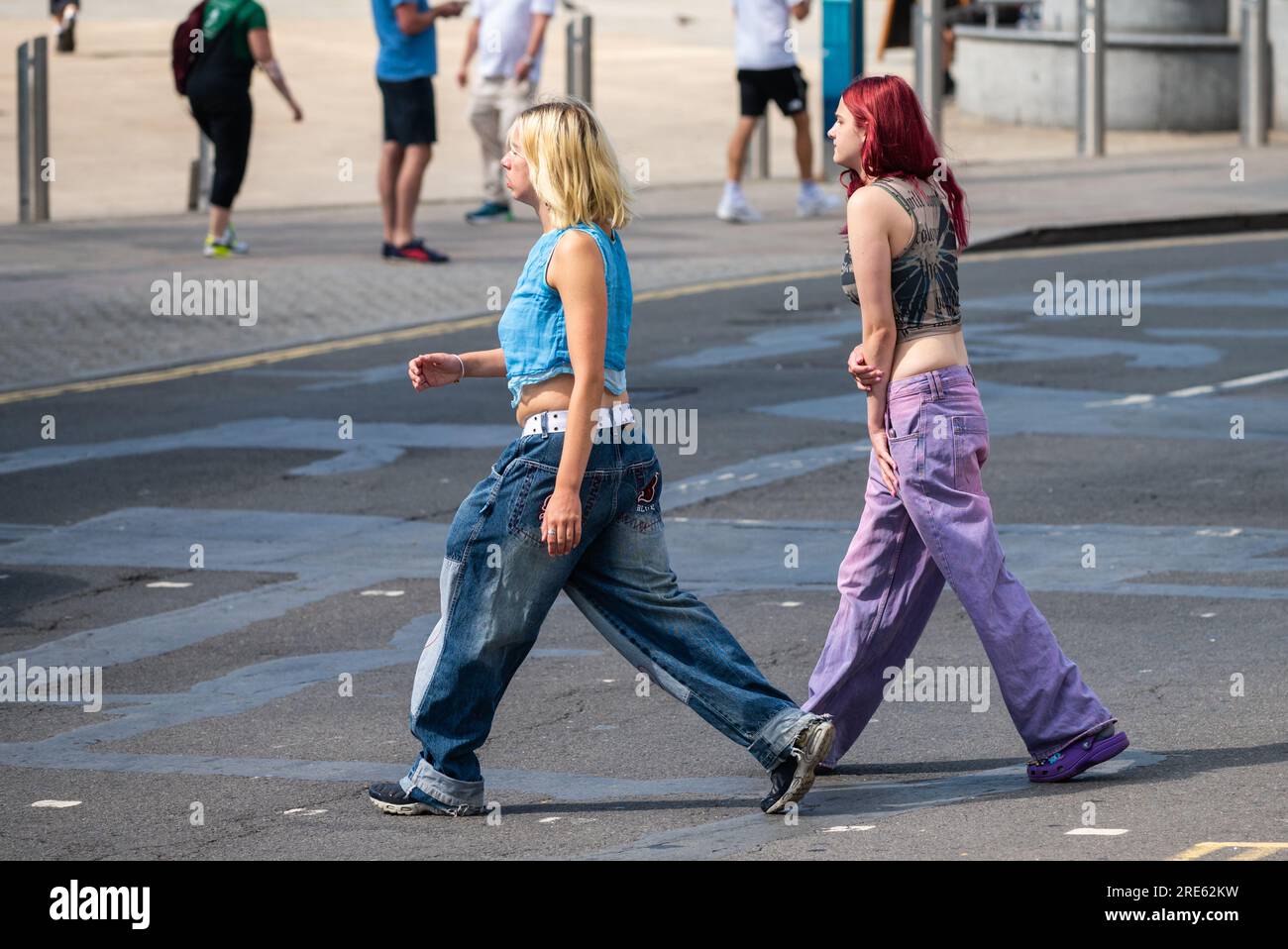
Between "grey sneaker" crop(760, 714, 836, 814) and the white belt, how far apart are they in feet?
2.77

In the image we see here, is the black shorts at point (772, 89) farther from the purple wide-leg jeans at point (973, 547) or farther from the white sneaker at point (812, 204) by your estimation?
the purple wide-leg jeans at point (973, 547)

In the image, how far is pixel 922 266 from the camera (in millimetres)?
5676

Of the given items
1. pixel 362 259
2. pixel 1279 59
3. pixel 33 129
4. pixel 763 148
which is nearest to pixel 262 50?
pixel 362 259

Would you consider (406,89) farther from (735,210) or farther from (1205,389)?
(1205,389)

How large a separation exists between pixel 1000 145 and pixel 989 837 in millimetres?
21975

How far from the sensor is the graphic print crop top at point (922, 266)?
5.66m

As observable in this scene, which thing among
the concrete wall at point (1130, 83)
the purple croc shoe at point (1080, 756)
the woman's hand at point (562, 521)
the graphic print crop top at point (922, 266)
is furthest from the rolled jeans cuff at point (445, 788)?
the concrete wall at point (1130, 83)

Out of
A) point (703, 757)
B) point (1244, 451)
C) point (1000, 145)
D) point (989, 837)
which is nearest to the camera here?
point (989, 837)

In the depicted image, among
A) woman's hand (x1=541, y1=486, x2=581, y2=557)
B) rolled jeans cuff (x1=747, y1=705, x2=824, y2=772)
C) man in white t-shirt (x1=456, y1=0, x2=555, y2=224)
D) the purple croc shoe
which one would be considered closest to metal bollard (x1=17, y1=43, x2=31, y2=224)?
man in white t-shirt (x1=456, y1=0, x2=555, y2=224)

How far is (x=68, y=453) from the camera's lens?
34.3 ft

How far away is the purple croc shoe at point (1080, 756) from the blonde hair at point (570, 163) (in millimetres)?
1647

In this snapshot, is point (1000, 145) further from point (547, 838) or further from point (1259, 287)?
point (547, 838)

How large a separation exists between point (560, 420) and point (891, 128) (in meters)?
1.10
